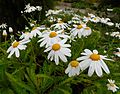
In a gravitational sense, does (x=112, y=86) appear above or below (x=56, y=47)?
below

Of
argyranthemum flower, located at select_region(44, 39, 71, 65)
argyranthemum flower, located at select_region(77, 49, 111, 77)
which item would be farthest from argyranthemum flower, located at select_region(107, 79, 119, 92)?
argyranthemum flower, located at select_region(44, 39, 71, 65)

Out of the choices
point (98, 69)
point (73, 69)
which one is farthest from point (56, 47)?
point (98, 69)

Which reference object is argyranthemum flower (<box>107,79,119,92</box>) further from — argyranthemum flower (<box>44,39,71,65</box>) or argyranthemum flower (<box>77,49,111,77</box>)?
argyranthemum flower (<box>44,39,71,65</box>)

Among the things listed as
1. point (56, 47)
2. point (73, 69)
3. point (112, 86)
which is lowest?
point (112, 86)

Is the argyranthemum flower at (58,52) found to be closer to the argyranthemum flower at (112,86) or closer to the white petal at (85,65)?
the white petal at (85,65)

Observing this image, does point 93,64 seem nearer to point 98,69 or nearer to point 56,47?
point 98,69

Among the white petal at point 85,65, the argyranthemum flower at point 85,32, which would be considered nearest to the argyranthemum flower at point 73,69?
the white petal at point 85,65

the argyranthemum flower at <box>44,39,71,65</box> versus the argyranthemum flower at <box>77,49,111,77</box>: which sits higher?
the argyranthemum flower at <box>44,39,71,65</box>

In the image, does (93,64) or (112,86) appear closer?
(93,64)

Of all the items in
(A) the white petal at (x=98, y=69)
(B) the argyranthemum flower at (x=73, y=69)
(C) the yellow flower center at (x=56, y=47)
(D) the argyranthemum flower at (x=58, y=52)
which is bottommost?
(B) the argyranthemum flower at (x=73, y=69)

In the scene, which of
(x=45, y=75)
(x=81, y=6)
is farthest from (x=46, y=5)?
(x=81, y=6)

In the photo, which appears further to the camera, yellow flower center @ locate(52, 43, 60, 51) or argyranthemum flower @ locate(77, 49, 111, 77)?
yellow flower center @ locate(52, 43, 60, 51)
